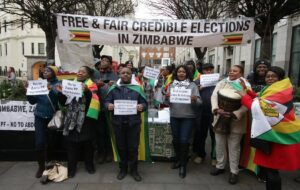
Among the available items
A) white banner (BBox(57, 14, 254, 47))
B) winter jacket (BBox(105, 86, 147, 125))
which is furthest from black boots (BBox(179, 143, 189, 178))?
white banner (BBox(57, 14, 254, 47))

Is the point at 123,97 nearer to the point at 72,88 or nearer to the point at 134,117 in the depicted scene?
the point at 134,117

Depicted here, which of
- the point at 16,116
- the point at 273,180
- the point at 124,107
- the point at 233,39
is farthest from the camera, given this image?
the point at 233,39

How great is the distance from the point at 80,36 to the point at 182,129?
268 centimetres

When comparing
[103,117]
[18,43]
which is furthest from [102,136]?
[18,43]

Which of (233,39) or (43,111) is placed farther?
(233,39)

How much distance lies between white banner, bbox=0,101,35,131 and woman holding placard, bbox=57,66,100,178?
0.97 m

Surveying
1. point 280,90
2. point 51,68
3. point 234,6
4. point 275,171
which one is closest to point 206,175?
point 275,171

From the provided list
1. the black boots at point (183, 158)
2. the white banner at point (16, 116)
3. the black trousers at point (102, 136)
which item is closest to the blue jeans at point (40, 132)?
the white banner at point (16, 116)

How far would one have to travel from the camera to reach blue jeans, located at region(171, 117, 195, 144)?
15.1 ft

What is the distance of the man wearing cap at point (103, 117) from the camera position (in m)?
5.09

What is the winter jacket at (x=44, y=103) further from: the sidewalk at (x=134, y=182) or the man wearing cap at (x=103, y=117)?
the sidewalk at (x=134, y=182)

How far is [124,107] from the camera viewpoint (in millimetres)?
4324

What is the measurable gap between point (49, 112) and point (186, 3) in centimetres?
1382

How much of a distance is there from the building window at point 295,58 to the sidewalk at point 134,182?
10.3m
